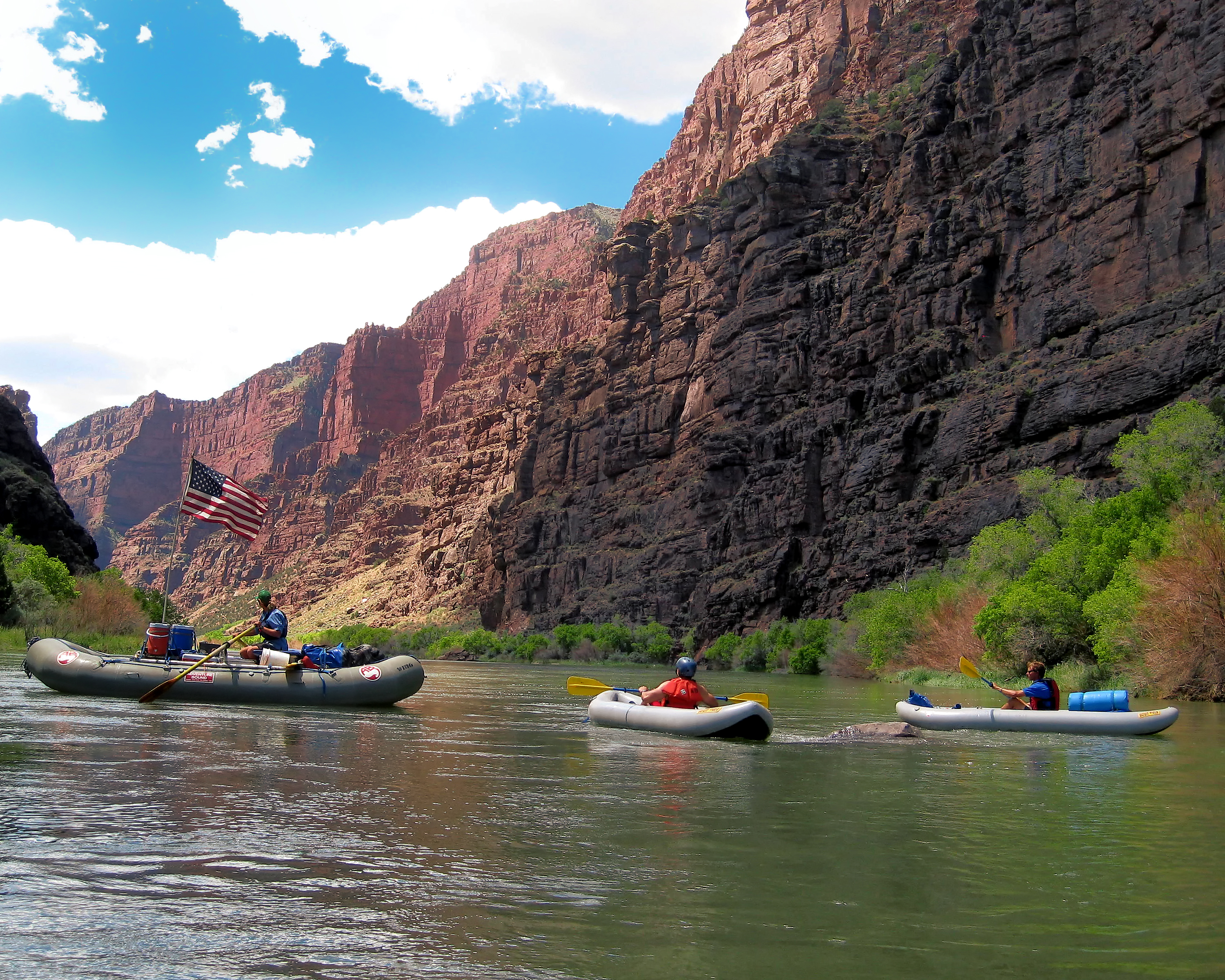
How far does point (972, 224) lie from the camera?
311 ft

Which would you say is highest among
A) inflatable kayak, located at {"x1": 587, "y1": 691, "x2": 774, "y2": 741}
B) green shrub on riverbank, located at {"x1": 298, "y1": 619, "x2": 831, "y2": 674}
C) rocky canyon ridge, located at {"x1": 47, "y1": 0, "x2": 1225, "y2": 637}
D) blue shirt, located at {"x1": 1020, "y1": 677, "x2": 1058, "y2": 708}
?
rocky canyon ridge, located at {"x1": 47, "y1": 0, "x2": 1225, "y2": 637}

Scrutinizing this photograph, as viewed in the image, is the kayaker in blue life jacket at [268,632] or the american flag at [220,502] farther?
the american flag at [220,502]

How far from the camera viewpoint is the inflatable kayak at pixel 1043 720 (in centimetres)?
2009

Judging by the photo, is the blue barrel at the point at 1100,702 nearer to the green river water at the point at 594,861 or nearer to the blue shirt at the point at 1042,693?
the blue shirt at the point at 1042,693

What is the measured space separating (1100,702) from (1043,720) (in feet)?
3.64

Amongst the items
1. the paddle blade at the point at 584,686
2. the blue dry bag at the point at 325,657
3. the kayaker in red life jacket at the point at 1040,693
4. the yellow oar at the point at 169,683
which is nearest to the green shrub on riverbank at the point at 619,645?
the blue dry bag at the point at 325,657

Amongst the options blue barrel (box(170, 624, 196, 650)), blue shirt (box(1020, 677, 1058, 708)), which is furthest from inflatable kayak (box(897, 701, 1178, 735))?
blue barrel (box(170, 624, 196, 650))

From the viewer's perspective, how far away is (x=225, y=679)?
23031 millimetres

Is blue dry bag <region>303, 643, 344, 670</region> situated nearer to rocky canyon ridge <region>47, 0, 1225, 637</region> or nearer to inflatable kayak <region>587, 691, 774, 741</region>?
inflatable kayak <region>587, 691, 774, 741</region>

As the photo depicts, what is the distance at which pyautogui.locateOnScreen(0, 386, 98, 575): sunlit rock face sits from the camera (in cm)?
7319

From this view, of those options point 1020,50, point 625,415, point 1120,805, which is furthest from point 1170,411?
point 625,415

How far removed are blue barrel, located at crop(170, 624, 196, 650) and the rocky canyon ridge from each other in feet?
203

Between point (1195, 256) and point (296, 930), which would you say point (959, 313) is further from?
point (296, 930)

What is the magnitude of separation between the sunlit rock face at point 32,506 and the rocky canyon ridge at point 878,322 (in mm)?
53166
